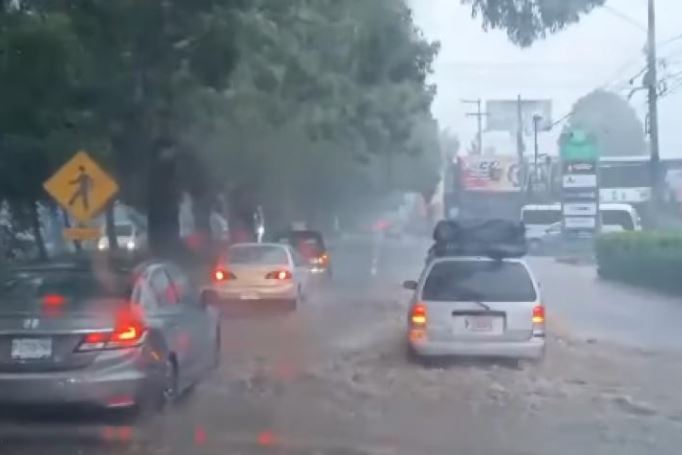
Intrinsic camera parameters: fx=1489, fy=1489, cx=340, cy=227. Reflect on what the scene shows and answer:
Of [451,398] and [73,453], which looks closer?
[73,453]

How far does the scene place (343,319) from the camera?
2697cm

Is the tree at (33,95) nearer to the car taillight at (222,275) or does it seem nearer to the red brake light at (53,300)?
the car taillight at (222,275)

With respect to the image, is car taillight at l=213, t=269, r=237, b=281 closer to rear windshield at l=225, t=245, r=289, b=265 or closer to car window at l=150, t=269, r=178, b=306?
rear windshield at l=225, t=245, r=289, b=265

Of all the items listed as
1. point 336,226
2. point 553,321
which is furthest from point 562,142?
point 553,321

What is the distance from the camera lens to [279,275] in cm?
2875

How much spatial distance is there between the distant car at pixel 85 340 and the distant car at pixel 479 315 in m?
4.33

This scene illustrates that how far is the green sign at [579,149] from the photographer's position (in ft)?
173

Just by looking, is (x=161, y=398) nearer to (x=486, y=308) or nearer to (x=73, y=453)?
(x=73, y=453)

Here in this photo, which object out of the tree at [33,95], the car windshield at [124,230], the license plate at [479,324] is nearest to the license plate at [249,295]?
the tree at [33,95]

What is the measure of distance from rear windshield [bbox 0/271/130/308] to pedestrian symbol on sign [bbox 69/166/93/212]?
8.51m

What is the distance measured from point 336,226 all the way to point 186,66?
47494 mm

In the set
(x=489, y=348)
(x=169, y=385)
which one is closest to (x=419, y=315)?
(x=489, y=348)

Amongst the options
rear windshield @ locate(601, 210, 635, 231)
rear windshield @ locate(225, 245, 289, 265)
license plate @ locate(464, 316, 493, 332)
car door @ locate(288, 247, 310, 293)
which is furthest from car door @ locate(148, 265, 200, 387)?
rear windshield @ locate(601, 210, 635, 231)

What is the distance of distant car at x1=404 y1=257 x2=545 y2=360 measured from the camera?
17.0 meters
